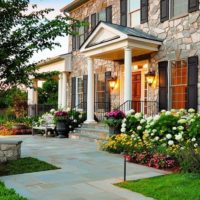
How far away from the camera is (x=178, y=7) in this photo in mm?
11961

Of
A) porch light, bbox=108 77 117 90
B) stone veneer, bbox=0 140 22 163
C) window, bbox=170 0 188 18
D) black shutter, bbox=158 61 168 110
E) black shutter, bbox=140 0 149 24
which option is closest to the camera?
stone veneer, bbox=0 140 22 163

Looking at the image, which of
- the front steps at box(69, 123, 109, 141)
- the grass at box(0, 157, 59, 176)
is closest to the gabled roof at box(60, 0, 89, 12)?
the front steps at box(69, 123, 109, 141)

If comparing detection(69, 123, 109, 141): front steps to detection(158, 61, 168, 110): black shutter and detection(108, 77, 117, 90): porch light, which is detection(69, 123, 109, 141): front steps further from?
detection(158, 61, 168, 110): black shutter

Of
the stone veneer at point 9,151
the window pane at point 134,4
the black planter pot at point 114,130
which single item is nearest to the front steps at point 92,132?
the black planter pot at point 114,130

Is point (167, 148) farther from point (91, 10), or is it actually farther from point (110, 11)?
point (91, 10)

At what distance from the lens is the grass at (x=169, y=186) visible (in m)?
4.97

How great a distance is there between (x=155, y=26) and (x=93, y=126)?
4.60 m

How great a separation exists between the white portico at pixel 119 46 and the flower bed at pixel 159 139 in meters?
2.70

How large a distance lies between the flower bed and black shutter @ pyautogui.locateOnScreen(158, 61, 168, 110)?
2525 millimetres

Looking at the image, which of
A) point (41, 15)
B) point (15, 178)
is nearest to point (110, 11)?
point (41, 15)

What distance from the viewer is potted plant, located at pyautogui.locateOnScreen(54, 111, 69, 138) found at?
14337mm

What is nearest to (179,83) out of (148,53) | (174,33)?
(174,33)

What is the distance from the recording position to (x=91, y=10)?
16984 millimetres

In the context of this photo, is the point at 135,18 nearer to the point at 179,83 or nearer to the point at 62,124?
the point at 179,83
